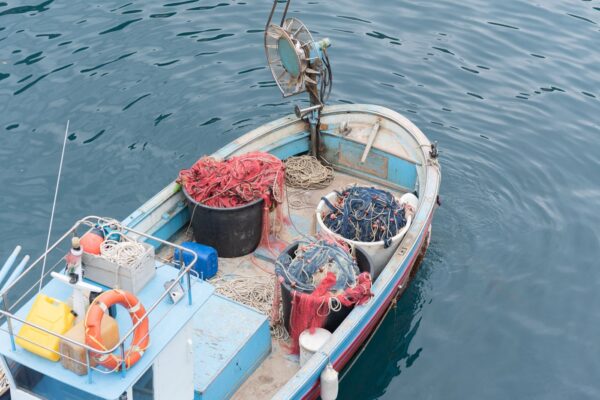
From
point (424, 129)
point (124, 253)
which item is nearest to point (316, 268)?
point (124, 253)

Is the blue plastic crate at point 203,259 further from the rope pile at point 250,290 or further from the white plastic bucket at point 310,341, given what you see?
the white plastic bucket at point 310,341

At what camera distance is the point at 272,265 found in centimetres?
1076

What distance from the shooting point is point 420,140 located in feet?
39.5

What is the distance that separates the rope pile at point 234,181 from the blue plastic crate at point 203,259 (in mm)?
615

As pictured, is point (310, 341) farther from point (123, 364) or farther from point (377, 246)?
point (123, 364)

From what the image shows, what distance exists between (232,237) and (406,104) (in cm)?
724

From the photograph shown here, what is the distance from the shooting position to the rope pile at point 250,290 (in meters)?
10.1

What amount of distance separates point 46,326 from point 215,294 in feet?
9.30

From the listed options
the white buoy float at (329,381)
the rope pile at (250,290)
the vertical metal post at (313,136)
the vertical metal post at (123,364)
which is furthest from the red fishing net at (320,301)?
the vertical metal post at (313,136)

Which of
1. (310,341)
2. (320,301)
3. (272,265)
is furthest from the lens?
(272,265)

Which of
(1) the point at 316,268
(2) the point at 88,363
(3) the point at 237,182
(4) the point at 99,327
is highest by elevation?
(4) the point at 99,327

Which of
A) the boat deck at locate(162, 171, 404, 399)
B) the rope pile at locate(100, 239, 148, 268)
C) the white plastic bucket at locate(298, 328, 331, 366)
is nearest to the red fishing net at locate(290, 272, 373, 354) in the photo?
the white plastic bucket at locate(298, 328, 331, 366)

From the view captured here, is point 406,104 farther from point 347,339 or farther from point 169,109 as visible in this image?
point 347,339

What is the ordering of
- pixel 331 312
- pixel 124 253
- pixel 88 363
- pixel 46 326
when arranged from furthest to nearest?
pixel 331 312 < pixel 124 253 < pixel 46 326 < pixel 88 363
